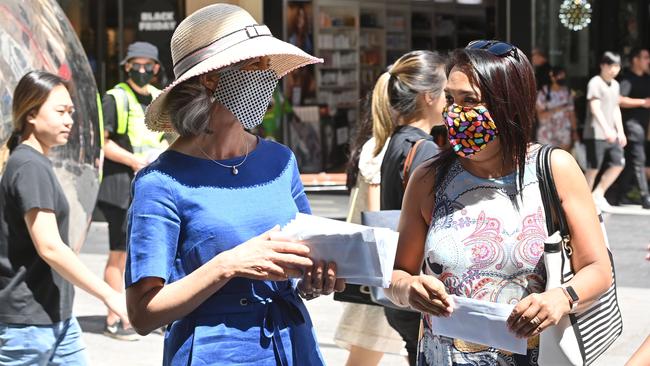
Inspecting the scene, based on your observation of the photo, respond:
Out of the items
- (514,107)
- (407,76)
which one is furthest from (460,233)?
(407,76)

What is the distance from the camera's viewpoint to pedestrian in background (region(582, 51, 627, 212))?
14.6 meters

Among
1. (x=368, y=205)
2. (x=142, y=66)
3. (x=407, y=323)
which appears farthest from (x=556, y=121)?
(x=407, y=323)

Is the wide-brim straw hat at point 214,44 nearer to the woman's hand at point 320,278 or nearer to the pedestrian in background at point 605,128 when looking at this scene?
the woman's hand at point 320,278

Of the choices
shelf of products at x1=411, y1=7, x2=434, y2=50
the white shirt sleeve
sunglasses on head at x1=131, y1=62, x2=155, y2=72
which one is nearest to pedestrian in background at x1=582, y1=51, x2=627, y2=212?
shelf of products at x1=411, y1=7, x2=434, y2=50

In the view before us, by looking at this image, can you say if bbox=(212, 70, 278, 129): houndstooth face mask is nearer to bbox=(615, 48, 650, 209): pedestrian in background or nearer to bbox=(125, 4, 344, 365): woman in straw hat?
bbox=(125, 4, 344, 365): woman in straw hat

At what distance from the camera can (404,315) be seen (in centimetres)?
512

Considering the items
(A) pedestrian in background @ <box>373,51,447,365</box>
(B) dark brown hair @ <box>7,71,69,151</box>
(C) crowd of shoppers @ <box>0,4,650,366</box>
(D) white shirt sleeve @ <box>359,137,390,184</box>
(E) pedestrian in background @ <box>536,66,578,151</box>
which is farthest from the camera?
(E) pedestrian in background @ <box>536,66,578,151</box>

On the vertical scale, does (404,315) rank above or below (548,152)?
below

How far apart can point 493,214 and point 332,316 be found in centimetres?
557

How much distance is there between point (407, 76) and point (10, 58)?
2012 mm

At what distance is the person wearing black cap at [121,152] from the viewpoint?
851cm

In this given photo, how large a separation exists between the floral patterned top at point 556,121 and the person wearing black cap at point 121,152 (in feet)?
26.5

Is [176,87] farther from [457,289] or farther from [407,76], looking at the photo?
[407,76]

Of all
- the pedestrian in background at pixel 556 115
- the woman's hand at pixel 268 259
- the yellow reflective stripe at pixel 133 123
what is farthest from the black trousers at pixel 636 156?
the woman's hand at pixel 268 259
